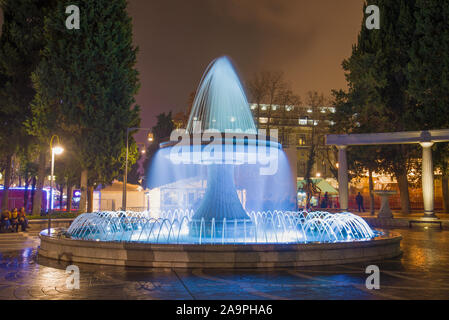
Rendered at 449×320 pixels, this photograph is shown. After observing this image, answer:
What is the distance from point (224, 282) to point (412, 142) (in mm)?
18596

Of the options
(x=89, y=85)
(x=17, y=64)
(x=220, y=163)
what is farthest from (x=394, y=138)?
(x=17, y=64)

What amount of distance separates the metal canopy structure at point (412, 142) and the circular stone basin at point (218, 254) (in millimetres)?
14417

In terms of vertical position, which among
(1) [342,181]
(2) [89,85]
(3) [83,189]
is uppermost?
(2) [89,85]

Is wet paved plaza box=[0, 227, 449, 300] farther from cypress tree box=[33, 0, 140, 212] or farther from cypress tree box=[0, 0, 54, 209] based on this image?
cypress tree box=[0, 0, 54, 209]

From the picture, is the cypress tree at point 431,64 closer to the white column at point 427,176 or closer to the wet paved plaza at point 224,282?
the white column at point 427,176

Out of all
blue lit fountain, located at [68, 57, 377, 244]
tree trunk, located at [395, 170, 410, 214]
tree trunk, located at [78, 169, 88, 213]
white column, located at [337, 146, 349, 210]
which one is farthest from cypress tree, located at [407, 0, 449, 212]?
tree trunk, located at [78, 169, 88, 213]

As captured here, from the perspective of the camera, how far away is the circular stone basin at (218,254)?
28.8 ft

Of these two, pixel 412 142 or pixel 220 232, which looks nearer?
pixel 220 232

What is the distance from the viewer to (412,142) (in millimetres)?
22594

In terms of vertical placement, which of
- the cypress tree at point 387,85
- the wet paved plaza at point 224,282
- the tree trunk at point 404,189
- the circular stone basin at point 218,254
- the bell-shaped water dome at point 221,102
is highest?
the cypress tree at point 387,85

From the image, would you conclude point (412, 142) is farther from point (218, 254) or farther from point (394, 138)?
point (218, 254)

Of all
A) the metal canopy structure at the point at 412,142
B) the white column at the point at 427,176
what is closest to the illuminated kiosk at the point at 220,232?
the metal canopy structure at the point at 412,142

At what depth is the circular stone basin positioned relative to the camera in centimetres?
879
